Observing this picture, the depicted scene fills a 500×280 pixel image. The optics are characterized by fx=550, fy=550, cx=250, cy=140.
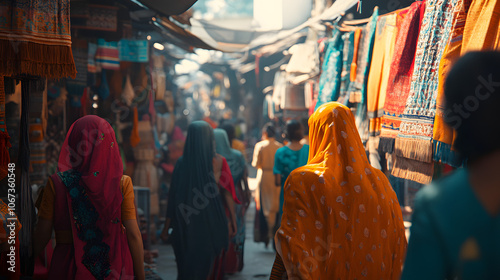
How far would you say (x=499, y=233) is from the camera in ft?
4.50

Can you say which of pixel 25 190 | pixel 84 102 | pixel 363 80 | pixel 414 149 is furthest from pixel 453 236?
pixel 84 102

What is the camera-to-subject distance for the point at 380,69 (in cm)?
471

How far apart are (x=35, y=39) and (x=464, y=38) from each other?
2554mm

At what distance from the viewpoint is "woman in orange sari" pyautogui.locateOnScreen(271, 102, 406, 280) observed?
280 cm

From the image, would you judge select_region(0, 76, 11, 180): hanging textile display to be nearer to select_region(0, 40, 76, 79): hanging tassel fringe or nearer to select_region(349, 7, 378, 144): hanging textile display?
select_region(0, 40, 76, 79): hanging tassel fringe

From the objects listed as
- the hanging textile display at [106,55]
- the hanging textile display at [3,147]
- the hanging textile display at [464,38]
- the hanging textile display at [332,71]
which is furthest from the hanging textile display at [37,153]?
the hanging textile display at [464,38]

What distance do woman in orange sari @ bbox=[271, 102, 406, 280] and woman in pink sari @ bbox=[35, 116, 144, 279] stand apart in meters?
0.93

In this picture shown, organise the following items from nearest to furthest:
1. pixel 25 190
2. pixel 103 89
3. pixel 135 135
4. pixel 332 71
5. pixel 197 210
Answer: pixel 25 190 < pixel 197 210 < pixel 332 71 < pixel 103 89 < pixel 135 135

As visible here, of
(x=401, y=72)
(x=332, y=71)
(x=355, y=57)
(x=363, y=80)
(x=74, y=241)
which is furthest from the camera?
(x=332, y=71)

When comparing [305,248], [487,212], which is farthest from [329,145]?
[487,212]

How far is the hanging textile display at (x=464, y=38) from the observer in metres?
2.99

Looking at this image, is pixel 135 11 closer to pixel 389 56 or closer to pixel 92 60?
pixel 92 60

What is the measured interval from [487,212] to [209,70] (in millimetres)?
18295

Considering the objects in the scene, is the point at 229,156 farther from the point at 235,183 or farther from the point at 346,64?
the point at 346,64
